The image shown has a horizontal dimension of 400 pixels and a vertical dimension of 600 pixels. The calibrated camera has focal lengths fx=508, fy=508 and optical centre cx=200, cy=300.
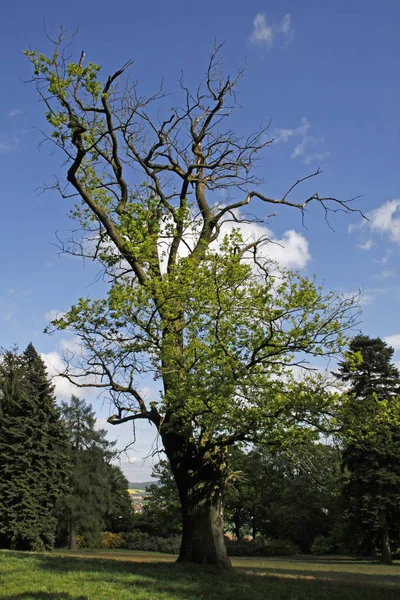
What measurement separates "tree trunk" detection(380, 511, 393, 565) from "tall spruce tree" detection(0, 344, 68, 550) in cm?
2292

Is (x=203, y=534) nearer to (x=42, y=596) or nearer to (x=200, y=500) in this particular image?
(x=200, y=500)

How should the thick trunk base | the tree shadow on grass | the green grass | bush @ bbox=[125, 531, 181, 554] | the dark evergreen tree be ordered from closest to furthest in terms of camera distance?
the tree shadow on grass, the green grass, the thick trunk base, bush @ bbox=[125, 531, 181, 554], the dark evergreen tree

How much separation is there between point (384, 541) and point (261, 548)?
13.7 metres

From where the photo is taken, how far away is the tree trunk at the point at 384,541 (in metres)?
30.6

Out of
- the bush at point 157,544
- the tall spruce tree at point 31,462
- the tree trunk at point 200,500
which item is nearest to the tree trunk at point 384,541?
the bush at point 157,544

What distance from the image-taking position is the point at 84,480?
144ft

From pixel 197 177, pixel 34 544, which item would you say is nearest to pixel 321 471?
pixel 197 177

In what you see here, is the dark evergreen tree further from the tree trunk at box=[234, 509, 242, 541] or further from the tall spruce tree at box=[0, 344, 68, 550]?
the tall spruce tree at box=[0, 344, 68, 550]

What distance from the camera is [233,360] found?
40.5 feet

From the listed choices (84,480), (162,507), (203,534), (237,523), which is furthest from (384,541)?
(237,523)

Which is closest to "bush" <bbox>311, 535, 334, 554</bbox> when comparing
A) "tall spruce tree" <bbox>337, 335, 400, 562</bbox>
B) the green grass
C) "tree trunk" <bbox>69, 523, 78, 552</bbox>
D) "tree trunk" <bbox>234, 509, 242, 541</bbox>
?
"tall spruce tree" <bbox>337, 335, 400, 562</bbox>

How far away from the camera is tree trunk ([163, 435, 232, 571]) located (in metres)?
14.1

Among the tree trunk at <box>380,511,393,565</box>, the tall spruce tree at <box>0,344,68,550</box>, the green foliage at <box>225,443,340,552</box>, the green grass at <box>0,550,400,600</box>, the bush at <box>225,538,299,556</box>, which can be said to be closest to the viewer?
the green grass at <box>0,550,400,600</box>

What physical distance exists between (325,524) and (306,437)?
3926 cm
